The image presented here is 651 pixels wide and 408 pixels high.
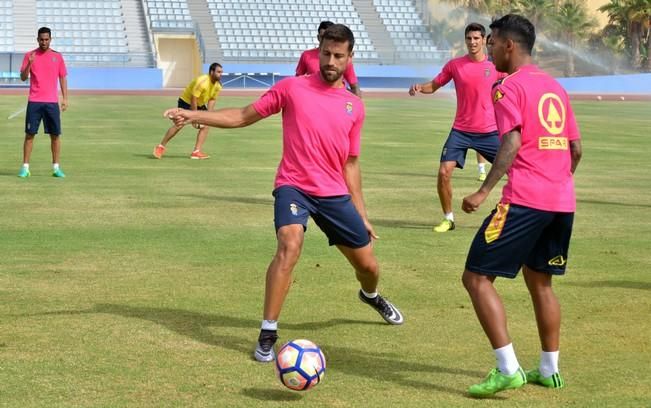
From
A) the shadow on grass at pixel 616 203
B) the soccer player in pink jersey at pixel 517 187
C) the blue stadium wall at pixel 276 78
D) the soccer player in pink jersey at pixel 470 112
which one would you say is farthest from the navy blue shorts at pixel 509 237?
the blue stadium wall at pixel 276 78

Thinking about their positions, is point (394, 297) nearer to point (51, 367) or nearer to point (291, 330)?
point (291, 330)

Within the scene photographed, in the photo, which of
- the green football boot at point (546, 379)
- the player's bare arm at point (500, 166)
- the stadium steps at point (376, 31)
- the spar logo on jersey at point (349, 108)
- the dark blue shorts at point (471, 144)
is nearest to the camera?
the player's bare arm at point (500, 166)

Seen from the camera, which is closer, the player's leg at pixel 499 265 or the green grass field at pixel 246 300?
the player's leg at pixel 499 265

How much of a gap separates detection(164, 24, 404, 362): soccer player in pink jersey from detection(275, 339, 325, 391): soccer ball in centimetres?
81

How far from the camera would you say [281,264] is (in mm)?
7094

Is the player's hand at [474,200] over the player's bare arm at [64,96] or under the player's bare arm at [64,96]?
over

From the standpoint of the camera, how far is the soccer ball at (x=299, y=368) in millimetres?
6203

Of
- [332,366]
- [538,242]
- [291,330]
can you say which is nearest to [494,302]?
[538,242]

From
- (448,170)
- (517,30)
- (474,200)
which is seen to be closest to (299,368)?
(474,200)

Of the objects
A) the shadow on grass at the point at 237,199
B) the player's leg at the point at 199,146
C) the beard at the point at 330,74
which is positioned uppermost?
the beard at the point at 330,74

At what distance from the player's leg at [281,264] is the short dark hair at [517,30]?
1809 millimetres

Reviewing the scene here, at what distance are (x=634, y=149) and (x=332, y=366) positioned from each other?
1961cm

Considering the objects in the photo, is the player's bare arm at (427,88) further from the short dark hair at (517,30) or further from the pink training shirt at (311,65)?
the short dark hair at (517,30)

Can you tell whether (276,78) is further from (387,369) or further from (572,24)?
(387,369)
